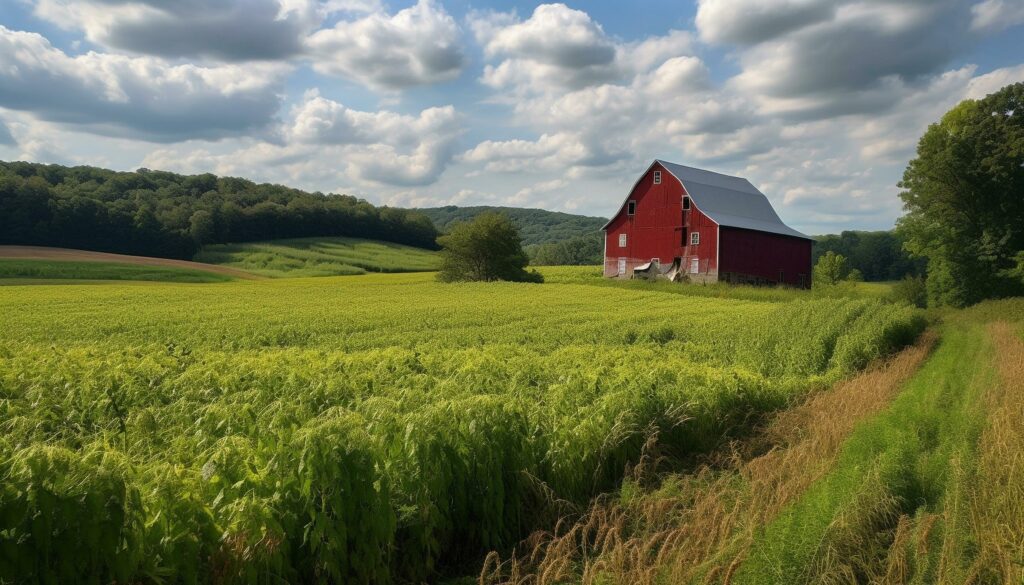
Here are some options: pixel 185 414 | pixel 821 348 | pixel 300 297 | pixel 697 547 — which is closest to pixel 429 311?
pixel 300 297

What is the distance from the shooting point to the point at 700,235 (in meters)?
52.2

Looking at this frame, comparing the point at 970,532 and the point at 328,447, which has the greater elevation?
the point at 328,447

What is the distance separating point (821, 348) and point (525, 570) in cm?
1463

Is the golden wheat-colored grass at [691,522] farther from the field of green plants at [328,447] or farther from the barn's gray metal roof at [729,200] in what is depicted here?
the barn's gray metal roof at [729,200]

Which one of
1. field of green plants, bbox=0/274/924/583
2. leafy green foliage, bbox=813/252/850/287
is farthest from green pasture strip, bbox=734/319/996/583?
leafy green foliage, bbox=813/252/850/287

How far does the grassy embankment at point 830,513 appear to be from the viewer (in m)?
5.78

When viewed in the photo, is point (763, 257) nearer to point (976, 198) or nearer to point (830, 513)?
point (976, 198)

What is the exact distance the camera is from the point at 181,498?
504cm

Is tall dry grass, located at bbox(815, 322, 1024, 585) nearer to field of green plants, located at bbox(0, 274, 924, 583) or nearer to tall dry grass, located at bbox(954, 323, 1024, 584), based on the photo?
tall dry grass, located at bbox(954, 323, 1024, 584)

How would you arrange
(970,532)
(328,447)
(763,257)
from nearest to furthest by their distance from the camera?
(328,447)
(970,532)
(763,257)

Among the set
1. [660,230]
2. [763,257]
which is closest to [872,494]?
[660,230]

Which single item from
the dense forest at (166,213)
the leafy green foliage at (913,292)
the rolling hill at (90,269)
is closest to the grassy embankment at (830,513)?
the leafy green foliage at (913,292)

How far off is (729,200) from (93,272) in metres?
53.8

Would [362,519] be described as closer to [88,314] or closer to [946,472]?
[946,472]
